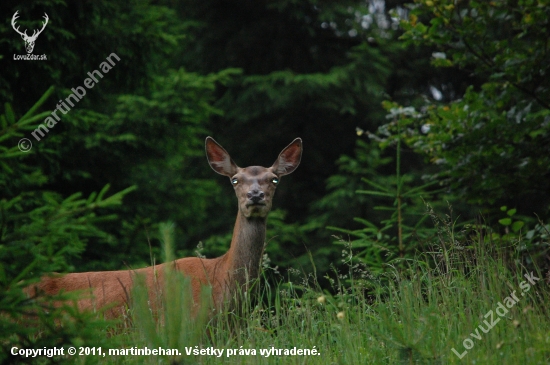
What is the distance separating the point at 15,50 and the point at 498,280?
5.44m

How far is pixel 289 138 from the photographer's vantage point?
52.0ft

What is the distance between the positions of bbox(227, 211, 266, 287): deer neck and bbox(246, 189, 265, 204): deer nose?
7.1 inches

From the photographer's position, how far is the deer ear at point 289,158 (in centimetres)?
689

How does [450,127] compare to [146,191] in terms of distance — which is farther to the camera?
[146,191]

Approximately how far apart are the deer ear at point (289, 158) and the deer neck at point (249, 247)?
881 mm

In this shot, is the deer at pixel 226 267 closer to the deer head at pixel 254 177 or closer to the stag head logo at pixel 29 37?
the deer head at pixel 254 177

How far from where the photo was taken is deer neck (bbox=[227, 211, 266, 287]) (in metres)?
5.95

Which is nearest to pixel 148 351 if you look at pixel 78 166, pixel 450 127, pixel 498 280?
pixel 498 280

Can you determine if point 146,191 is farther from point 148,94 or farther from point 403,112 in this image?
point 403,112

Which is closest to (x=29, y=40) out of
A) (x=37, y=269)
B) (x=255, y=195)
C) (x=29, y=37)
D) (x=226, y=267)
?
(x=29, y=37)

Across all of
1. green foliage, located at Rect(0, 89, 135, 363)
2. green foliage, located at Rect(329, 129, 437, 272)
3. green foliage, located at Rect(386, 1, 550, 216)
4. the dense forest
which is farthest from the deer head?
green foliage, located at Rect(0, 89, 135, 363)

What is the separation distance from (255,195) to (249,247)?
42 centimetres

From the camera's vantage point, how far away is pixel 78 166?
363 inches

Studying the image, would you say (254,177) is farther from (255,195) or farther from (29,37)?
(29,37)
